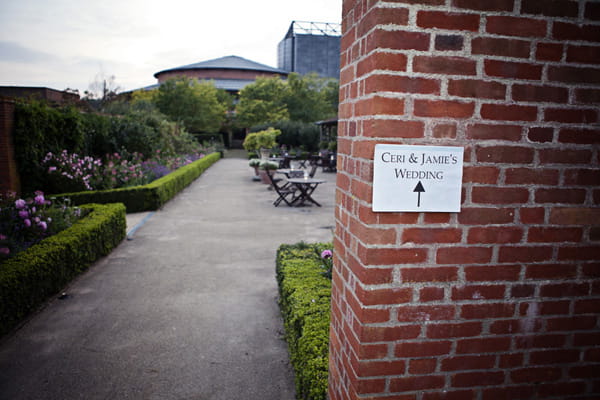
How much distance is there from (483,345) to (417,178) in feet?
2.61

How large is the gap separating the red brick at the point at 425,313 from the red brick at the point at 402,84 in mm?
863

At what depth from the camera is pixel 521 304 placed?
1.64 meters

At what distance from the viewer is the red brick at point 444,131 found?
58.0 inches

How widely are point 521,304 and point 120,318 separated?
4011 mm

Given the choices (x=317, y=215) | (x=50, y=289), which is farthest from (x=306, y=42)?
(x=50, y=289)

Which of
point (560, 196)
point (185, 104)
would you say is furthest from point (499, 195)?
point (185, 104)

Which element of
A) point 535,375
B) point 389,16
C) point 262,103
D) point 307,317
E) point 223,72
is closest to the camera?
point 389,16

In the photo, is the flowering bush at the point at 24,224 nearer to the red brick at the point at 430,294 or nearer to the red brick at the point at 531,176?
the red brick at the point at 430,294

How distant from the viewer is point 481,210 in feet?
5.06

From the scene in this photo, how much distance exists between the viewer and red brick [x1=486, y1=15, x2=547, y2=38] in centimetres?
145

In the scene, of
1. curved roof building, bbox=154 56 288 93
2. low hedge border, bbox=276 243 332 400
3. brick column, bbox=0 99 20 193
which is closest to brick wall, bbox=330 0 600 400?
low hedge border, bbox=276 243 332 400

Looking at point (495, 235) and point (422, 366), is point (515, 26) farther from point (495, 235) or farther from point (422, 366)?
point (422, 366)

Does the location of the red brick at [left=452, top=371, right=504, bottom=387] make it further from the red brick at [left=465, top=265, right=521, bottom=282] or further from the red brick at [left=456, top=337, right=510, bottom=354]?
the red brick at [left=465, top=265, right=521, bottom=282]

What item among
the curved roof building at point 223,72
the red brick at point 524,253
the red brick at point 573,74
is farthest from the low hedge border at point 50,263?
the curved roof building at point 223,72
